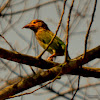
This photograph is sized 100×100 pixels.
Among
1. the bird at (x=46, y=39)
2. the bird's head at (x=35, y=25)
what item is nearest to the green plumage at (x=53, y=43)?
the bird at (x=46, y=39)

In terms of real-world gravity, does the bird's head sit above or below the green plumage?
above

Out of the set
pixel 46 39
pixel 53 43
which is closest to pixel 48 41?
pixel 46 39

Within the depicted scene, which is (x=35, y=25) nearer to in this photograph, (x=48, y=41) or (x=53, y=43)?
(x=48, y=41)

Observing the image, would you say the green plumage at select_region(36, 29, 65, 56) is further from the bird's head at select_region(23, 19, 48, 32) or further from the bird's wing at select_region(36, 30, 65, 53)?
the bird's head at select_region(23, 19, 48, 32)

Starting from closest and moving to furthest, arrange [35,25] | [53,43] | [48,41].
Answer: [53,43] → [48,41] → [35,25]

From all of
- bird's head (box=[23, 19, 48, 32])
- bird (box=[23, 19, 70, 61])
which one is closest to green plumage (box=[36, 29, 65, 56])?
bird (box=[23, 19, 70, 61])

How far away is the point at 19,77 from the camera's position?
462 centimetres

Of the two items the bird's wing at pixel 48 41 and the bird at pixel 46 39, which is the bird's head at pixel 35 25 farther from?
the bird's wing at pixel 48 41

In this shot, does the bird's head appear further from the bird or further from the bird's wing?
the bird's wing

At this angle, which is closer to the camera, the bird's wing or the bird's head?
the bird's wing

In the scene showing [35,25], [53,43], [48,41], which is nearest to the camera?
[53,43]

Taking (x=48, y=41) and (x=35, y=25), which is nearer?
(x=48, y=41)

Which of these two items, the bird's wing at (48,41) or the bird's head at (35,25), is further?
the bird's head at (35,25)

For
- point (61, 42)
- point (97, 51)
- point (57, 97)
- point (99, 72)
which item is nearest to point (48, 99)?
point (57, 97)
